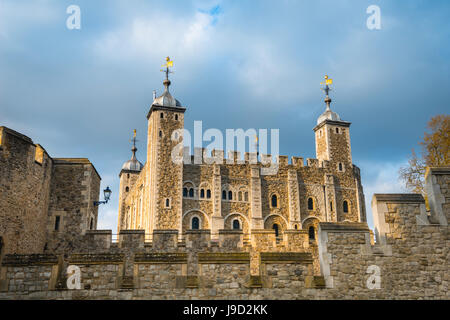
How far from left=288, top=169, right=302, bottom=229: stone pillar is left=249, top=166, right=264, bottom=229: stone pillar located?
115 inches

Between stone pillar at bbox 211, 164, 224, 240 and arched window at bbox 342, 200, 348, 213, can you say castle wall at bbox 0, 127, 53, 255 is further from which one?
arched window at bbox 342, 200, 348, 213

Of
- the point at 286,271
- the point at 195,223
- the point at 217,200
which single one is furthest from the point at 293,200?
the point at 286,271

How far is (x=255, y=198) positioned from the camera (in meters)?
41.8

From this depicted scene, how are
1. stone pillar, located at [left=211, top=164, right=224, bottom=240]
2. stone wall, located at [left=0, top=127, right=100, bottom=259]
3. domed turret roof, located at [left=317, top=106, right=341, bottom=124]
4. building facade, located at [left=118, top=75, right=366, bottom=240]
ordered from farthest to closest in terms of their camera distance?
domed turret roof, located at [left=317, top=106, right=341, bottom=124] < stone pillar, located at [left=211, top=164, right=224, bottom=240] < building facade, located at [left=118, top=75, right=366, bottom=240] < stone wall, located at [left=0, top=127, right=100, bottom=259]

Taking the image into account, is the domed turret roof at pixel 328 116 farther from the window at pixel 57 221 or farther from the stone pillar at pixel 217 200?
the window at pixel 57 221

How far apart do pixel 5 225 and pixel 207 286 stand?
195 inches

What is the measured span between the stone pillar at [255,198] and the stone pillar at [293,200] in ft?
9.59

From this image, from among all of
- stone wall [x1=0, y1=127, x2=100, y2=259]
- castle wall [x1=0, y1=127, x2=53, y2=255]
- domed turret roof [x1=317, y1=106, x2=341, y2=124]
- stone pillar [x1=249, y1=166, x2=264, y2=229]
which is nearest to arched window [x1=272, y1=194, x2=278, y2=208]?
stone pillar [x1=249, y1=166, x2=264, y2=229]

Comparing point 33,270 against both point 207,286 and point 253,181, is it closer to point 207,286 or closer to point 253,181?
point 207,286

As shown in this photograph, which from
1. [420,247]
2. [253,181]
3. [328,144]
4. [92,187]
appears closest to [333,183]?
[328,144]

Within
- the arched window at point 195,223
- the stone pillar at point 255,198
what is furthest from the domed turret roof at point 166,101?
the arched window at point 195,223

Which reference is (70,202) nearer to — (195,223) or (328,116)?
(195,223)

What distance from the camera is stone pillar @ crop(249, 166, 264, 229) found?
41.2 metres
